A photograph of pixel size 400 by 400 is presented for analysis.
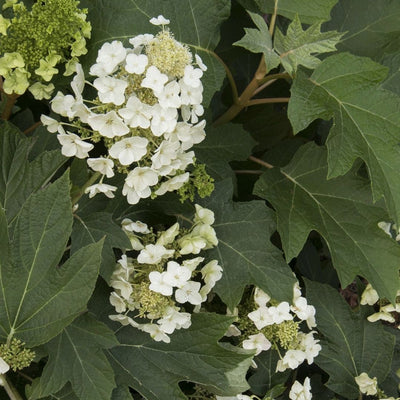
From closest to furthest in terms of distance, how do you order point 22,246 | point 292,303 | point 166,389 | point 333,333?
point 22,246
point 166,389
point 292,303
point 333,333

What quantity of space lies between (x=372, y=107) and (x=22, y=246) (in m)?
0.71

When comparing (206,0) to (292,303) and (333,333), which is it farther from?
(333,333)

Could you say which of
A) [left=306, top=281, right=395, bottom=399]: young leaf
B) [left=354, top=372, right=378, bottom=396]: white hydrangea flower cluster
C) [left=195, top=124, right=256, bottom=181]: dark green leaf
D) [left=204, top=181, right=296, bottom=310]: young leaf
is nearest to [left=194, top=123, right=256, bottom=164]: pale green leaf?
[left=195, top=124, right=256, bottom=181]: dark green leaf

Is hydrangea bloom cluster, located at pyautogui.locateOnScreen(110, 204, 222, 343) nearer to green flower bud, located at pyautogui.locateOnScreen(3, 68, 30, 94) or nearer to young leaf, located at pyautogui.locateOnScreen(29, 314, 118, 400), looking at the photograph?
young leaf, located at pyautogui.locateOnScreen(29, 314, 118, 400)

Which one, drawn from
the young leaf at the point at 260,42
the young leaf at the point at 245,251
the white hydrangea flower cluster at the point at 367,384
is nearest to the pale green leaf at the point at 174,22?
the young leaf at the point at 260,42

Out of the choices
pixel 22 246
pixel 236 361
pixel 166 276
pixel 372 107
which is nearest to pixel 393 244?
pixel 372 107

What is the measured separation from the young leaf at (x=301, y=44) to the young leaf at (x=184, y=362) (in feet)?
1.70

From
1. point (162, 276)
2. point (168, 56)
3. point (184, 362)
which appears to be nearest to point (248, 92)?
point (168, 56)

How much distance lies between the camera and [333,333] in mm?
1593

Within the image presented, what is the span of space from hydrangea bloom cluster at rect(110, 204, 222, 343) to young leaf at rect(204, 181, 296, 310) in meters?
0.06

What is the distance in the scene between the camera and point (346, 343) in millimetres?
1601

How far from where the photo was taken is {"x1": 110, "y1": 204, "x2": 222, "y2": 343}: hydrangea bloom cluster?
1227mm

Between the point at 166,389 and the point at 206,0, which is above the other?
the point at 206,0

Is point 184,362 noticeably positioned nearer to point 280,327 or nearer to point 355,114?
point 280,327
